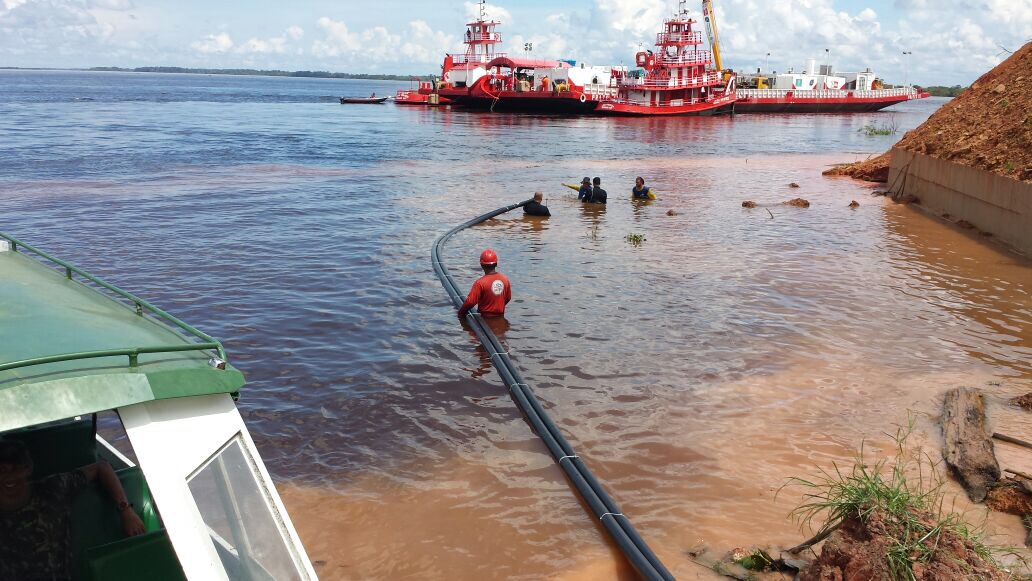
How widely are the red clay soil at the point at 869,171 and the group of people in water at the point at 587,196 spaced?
8.43 m

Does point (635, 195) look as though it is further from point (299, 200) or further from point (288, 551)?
point (288, 551)

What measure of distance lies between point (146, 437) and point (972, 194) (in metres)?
17.8

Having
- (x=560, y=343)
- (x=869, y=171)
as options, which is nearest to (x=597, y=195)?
(x=869, y=171)

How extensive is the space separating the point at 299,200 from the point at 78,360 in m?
19.5

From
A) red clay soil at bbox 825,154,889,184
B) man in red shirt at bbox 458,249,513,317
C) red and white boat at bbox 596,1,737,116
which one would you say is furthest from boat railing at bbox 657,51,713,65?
man in red shirt at bbox 458,249,513,317

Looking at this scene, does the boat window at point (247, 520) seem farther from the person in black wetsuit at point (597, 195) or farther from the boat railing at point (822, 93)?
the boat railing at point (822, 93)

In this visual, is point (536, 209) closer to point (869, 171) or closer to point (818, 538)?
point (869, 171)

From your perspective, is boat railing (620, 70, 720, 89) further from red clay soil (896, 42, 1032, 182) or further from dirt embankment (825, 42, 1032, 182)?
dirt embankment (825, 42, 1032, 182)

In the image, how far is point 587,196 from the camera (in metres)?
21.8

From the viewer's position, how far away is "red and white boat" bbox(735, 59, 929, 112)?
76.9 meters

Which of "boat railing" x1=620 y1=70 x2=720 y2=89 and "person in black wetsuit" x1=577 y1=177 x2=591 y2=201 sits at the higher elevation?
"boat railing" x1=620 y1=70 x2=720 y2=89

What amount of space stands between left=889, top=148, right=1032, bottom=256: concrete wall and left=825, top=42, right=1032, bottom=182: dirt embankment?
0.22m

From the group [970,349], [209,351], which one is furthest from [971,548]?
[970,349]

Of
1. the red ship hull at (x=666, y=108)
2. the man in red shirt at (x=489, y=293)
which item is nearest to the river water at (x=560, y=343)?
the man in red shirt at (x=489, y=293)
